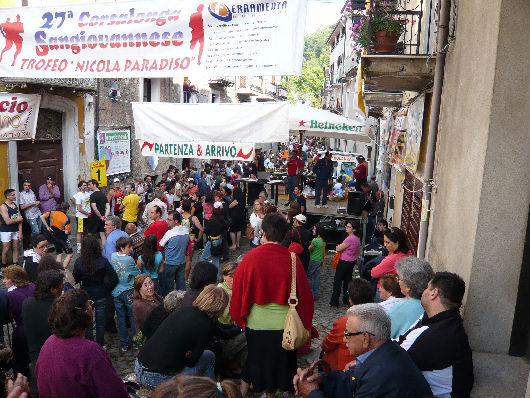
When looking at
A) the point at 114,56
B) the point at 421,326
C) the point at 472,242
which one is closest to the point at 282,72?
the point at 114,56

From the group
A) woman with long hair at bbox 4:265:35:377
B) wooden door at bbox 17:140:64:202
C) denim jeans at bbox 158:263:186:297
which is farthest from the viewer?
wooden door at bbox 17:140:64:202

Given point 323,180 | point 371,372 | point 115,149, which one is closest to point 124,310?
point 371,372

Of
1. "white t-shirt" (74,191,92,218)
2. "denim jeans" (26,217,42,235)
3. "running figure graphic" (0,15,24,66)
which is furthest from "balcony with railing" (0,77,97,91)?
"running figure graphic" (0,15,24,66)

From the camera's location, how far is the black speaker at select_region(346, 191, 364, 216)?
39.4ft

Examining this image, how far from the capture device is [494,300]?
11.6 ft

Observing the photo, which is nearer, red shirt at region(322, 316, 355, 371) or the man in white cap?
red shirt at region(322, 316, 355, 371)

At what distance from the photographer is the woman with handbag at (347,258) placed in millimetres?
7668

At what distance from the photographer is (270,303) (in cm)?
408

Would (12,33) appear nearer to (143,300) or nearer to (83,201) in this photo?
(143,300)

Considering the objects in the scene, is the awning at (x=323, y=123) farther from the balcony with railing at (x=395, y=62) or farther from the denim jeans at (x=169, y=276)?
the denim jeans at (x=169, y=276)

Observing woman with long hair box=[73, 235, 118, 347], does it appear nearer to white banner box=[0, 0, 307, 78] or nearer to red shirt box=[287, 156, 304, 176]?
white banner box=[0, 0, 307, 78]

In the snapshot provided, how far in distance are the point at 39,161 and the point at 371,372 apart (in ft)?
40.1

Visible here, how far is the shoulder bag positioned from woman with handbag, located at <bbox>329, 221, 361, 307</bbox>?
147 inches

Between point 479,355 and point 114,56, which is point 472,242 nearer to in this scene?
point 479,355
